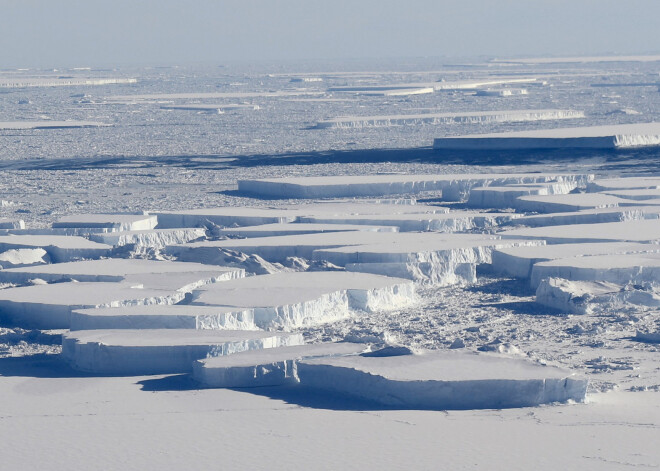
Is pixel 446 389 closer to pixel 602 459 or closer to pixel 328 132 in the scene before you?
pixel 602 459

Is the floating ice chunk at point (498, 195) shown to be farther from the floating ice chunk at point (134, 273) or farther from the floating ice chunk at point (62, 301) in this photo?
the floating ice chunk at point (62, 301)

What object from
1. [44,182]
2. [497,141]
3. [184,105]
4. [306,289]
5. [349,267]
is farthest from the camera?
[184,105]

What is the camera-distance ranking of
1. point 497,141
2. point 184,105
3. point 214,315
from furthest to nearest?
point 184,105 → point 497,141 → point 214,315

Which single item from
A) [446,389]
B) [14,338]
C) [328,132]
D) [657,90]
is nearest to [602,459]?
[446,389]

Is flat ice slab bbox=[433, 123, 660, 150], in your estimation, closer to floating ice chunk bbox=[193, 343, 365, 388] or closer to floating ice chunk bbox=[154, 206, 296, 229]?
floating ice chunk bbox=[154, 206, 296, 229]

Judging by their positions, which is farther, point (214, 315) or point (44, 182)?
point (44, 182)

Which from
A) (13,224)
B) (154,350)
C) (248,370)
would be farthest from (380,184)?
(248,370)

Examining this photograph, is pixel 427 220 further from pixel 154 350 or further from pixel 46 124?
pixel 46 124
